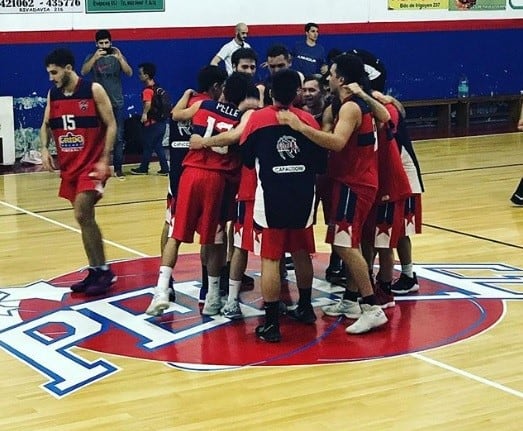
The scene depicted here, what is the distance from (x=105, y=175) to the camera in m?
Result: 7.82

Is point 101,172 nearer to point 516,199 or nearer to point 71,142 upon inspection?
point 71,142

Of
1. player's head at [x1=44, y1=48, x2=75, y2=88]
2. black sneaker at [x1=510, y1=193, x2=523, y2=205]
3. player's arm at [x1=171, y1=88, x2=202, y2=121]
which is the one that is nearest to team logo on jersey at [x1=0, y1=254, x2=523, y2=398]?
player's arm at [x1=171, y1=88, x2=202, y2=121]

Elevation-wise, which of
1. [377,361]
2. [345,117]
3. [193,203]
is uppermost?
[345,117]

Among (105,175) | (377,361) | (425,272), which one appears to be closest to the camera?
(377,361)

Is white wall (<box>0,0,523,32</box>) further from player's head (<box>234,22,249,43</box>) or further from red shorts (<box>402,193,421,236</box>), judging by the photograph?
red shorts (<box>402,193,421,236</box>)

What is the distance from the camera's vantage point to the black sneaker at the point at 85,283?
8.02 meters

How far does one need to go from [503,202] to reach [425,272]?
3.59m

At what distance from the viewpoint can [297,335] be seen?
22.8 ft

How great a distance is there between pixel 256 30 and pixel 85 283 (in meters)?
9.35

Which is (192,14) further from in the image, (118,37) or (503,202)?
(503,202)

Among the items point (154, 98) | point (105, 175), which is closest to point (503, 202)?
point (154, 98)

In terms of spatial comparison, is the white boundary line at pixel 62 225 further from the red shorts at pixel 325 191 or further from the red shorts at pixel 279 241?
the red shorts at pixel 279 241

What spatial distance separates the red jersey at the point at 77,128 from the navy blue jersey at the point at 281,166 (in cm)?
166

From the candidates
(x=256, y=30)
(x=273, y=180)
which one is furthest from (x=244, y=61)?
(x=256, y=30)
